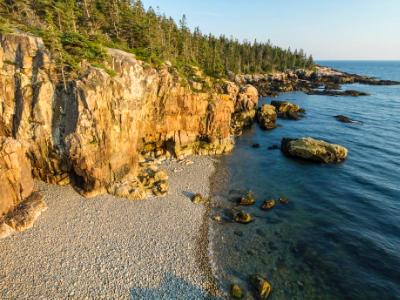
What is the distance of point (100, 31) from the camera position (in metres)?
54.2

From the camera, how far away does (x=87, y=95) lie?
2902cm

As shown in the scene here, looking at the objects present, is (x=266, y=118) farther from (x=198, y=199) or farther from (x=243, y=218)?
(x=243, y=218)

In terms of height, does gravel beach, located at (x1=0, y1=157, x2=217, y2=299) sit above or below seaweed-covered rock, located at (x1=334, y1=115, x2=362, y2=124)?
below

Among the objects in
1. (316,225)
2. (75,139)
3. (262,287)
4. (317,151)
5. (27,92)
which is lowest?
(262,287)

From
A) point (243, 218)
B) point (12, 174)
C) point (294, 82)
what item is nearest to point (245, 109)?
point (243, 218)

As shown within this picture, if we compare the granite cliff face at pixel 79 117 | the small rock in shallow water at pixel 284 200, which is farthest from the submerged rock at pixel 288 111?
the granite cliff face at pixel 79 117

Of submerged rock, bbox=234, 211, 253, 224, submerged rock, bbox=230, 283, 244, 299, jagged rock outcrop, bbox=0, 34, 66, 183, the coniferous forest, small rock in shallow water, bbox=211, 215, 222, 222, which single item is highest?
the coniferous forest

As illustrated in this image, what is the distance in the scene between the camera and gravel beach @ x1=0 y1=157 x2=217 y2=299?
20.7 meters

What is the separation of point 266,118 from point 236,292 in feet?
174

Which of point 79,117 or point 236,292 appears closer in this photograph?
point 236,292

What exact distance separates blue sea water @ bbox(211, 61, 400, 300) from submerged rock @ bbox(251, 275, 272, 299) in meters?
0.70

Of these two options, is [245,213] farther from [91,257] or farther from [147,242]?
[91,257]

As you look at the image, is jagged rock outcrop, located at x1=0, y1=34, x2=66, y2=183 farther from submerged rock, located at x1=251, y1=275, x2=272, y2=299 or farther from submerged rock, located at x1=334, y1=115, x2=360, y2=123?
submerged rock, located at x1=334, y1=115, x2=360, y2=123

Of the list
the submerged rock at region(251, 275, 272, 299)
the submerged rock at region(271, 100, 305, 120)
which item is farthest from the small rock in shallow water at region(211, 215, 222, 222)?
the submerged rock at region(271, 100, 305, 120)
